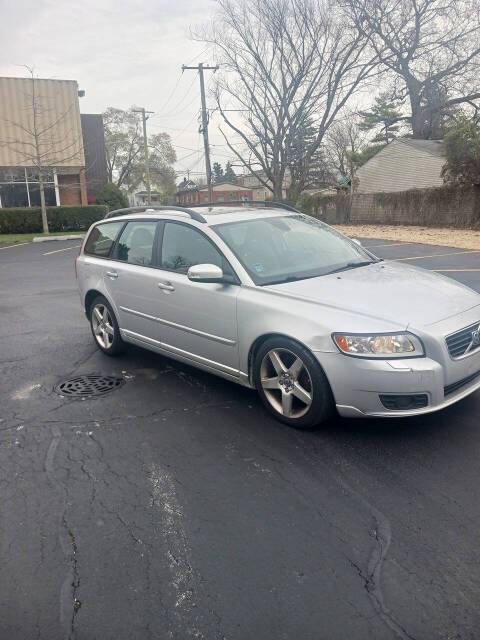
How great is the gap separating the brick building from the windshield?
27627 mm

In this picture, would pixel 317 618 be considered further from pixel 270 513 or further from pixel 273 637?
pixel 270 513

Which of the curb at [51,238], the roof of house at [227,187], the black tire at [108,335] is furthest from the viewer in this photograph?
the roof of house at [227,187]

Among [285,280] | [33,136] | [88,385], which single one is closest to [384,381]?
[285,280]

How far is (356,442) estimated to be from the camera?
3771mm

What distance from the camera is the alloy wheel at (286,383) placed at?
12.8 feet

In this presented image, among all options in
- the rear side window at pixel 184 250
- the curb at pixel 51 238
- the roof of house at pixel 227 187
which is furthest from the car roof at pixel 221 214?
the roof of house at pixel 227 187

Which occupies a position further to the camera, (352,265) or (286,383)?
(352,265)

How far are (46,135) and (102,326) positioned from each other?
28426mm

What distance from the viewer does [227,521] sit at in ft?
9.64

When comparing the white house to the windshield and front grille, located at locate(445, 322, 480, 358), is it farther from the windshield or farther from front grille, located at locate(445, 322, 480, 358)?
front grille, located at locate(445, 322, 480, 358)

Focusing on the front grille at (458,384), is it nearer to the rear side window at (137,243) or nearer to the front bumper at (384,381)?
the front bumper at (384,381)

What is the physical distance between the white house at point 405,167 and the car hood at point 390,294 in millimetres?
32011

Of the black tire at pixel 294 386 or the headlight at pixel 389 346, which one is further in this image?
the black tire at pixel 294 386

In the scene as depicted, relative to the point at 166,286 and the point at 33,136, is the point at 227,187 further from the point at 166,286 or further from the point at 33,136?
the point at 166,286
